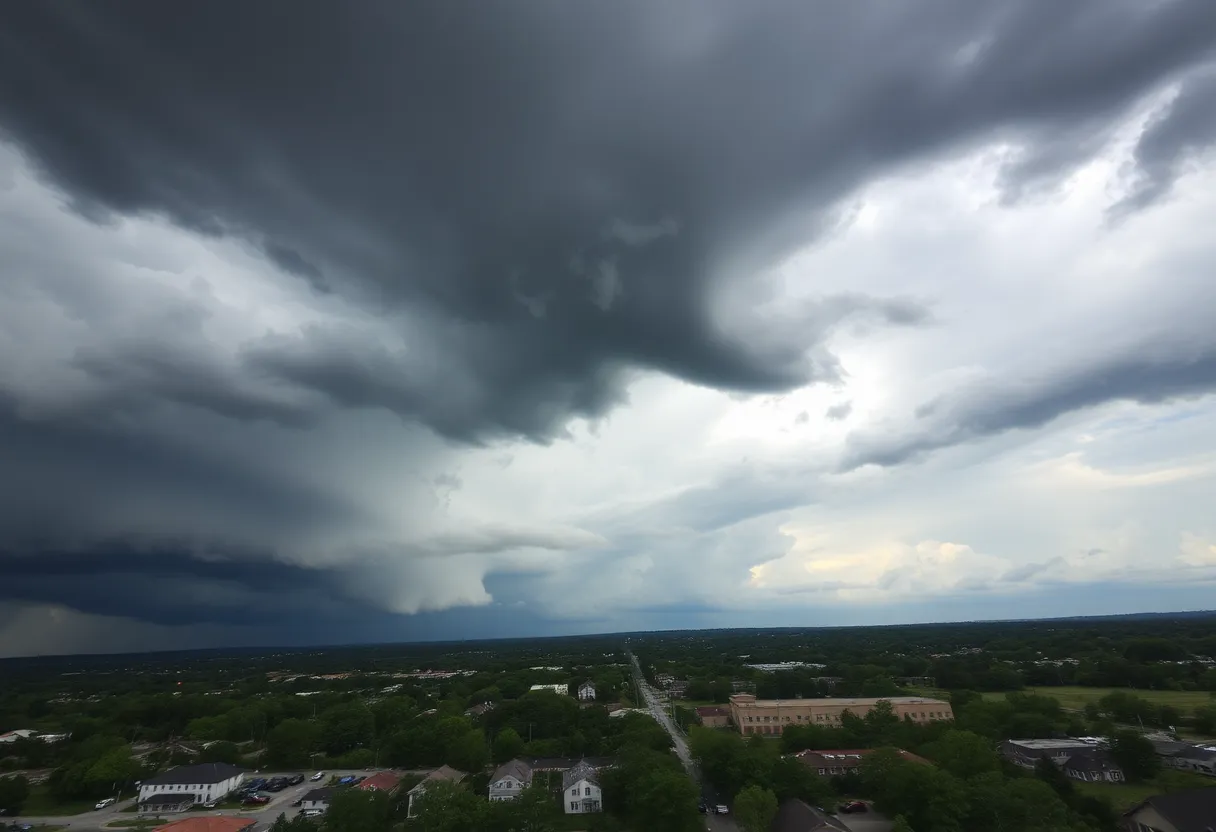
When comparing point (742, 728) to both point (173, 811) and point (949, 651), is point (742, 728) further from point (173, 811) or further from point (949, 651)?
point (949, 651)

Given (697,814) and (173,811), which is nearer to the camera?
(697,814)

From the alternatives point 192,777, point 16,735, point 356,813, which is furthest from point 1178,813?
point 16,735

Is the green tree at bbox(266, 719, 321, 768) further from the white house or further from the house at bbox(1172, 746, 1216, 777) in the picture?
the house at bbox(1172, 746, 1216, 777)

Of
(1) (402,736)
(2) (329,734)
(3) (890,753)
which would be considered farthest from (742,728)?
(2) (329,734)

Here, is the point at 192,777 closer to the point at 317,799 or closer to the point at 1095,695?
the point at 317,799

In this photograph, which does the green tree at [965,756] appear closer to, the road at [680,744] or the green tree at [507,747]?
the road at [680,744]

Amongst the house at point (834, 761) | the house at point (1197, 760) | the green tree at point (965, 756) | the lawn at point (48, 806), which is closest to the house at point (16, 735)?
the lawn at point (48, 806)
